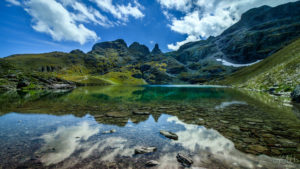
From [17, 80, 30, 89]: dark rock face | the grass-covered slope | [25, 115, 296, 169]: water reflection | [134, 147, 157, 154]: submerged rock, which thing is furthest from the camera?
[17, 80, 30, 89]: dark rock face

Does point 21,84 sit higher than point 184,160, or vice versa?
point 21,84

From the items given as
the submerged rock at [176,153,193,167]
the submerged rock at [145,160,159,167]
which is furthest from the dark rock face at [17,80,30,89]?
the submerged rock at [176,153,193,167]

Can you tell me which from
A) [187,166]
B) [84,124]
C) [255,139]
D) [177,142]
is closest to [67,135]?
[84,124]

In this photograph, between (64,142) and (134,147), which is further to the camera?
(64,142)

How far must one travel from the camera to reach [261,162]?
8125 mm

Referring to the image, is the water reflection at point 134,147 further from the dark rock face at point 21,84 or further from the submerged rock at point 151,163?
the dark rock face at point 21,84

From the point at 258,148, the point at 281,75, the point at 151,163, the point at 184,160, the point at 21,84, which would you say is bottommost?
the point at 151,163

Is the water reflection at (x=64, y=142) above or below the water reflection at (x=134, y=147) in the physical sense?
below

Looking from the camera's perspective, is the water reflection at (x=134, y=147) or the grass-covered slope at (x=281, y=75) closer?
the water reflection at (x=134, y=147)

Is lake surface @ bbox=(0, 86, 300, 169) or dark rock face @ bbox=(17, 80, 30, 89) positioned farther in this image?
dark rock face @ bbox=(17, 80, 30, 89)

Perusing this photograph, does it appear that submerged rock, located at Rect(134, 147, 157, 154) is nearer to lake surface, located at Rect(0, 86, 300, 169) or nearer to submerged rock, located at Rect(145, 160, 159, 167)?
lake surface, located at Rect(0, 86, 300, 169)

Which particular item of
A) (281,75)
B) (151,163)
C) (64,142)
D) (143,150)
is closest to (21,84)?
(64,142)

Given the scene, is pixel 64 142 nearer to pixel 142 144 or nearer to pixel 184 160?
pixel 142 144

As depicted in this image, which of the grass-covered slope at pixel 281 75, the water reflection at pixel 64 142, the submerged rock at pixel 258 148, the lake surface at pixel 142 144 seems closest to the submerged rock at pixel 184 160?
the lake surface at pixel 142 144
